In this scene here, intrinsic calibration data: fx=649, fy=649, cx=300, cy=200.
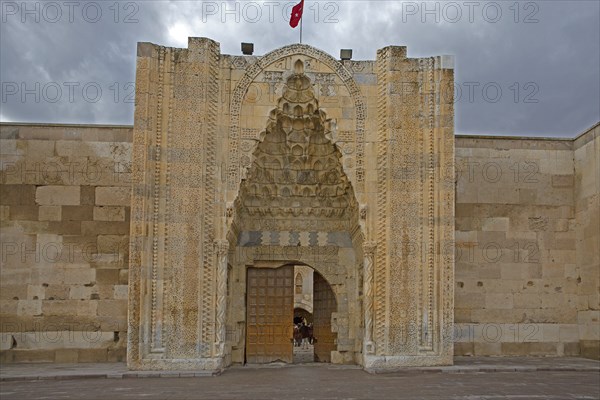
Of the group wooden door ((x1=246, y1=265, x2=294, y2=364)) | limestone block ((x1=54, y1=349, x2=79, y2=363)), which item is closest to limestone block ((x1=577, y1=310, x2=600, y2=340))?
wooden door ((x1=246, y1=265, x2=294, y2=364))

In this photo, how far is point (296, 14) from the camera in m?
12.6

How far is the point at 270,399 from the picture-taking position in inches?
332

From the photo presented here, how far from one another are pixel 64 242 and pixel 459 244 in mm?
8198

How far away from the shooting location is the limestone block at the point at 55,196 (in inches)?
517

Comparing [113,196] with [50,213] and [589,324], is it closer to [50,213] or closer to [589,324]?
[50,213]

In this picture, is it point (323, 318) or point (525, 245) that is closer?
point (323, 318)

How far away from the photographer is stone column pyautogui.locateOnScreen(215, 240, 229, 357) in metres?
11.5

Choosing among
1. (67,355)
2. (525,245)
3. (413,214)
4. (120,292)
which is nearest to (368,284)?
(413,214)

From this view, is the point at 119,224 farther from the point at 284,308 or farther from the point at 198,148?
the point at 284,308

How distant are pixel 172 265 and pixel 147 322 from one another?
107cm

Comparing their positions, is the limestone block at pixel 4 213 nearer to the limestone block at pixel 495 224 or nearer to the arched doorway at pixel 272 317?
the arched doorway at pixel 272 317

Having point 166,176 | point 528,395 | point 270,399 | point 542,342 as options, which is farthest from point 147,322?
point 542,342

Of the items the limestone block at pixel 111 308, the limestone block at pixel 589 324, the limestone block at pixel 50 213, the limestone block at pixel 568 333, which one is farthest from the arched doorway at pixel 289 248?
the limestone block at pixel 589 324

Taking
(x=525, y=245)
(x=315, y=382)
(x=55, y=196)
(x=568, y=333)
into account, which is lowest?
(x=315, y=382)
